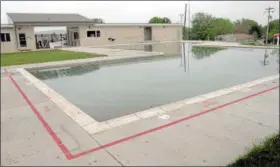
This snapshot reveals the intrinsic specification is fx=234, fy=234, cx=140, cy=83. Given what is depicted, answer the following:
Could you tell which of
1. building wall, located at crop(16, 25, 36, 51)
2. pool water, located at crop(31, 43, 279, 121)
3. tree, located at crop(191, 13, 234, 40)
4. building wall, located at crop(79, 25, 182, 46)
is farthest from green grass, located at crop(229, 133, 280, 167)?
tree, located at crop(191, 13, 234, 40)

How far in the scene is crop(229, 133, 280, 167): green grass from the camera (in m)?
2.82

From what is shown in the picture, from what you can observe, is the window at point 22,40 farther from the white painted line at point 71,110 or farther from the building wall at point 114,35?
the white painted line at point 71,110

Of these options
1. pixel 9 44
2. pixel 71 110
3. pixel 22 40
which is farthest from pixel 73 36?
pixel 71 110

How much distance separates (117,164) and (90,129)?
1262mm

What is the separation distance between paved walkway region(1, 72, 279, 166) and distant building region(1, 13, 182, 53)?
2093 centimetres

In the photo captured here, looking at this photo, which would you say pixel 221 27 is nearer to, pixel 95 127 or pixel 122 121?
pixel 122 121

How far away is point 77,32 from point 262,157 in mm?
27852

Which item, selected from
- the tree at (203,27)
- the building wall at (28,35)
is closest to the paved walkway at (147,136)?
the building wall at (28,35)

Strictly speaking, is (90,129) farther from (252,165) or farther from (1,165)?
(252,165)

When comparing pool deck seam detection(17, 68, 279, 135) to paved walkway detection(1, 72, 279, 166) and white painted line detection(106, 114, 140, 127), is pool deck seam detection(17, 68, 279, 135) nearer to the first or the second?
white painted line detection(106, 114, 140, 127)

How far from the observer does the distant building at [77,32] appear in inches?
928

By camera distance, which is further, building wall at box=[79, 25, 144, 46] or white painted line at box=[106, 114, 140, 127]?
building wall at box=[79, 25, 144, 46]

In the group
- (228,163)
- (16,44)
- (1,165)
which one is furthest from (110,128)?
(16,44)

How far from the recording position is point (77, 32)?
92.8 ft
